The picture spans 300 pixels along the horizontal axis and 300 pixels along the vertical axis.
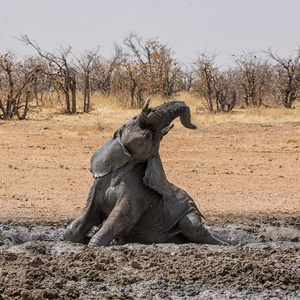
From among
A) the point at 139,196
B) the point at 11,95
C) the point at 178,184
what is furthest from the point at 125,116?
the point at 139,196

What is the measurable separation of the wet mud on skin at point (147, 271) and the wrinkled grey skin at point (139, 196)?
0.27 meters

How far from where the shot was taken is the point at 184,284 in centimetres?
469

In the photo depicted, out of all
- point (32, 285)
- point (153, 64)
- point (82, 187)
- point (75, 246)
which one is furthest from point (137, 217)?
point (153, 64)

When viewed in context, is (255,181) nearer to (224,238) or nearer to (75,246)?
(224,238)

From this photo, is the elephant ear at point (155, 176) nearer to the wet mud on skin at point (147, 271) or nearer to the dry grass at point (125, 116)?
the wet mud on skin at point (147, 271)

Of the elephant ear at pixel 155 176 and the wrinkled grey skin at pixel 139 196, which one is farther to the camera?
the elephant ear at pixel 155 176

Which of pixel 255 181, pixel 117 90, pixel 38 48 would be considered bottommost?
pixel 255 181

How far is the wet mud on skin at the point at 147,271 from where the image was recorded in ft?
14.8

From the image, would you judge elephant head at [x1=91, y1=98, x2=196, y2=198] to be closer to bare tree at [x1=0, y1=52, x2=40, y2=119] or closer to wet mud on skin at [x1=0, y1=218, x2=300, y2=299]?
wet mud on skin at [x1=0, y1=218, x2=300, y2=299]

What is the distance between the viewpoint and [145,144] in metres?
5.59

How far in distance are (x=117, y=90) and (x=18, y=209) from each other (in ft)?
53.4

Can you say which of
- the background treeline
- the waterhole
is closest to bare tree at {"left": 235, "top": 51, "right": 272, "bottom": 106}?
the background treeline

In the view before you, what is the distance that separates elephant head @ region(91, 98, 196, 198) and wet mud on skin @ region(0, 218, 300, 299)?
66 centimetres

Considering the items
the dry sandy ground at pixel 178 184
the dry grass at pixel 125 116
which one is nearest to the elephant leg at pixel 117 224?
the dry sandy ground at pixel 178 184
